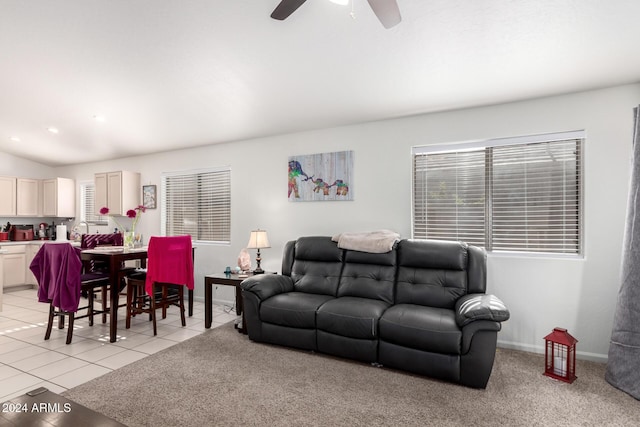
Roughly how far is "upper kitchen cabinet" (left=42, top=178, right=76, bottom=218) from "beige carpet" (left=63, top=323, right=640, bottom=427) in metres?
5.04

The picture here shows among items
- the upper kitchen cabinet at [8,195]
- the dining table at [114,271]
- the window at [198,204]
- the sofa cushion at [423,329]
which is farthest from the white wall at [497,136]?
the upper kitchen cabinet at [8,195]

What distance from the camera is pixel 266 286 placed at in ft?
11.4

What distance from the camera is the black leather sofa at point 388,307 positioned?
2.54 metres

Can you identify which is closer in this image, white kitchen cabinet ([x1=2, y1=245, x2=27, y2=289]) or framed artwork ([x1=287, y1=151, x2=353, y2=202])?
framed artwork ([x1=287, y1=151, x2=353, y2=202])

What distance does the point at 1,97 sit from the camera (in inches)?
160

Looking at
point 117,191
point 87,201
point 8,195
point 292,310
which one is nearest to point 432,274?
point 292,310

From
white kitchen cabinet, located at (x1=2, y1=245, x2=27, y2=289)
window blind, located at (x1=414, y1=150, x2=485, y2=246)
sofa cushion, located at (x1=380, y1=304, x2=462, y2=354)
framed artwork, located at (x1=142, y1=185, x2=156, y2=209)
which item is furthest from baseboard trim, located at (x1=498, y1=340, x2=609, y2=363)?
white kitchen cabinet, located at (x1=2, y1=245, x2=27, y2=289)

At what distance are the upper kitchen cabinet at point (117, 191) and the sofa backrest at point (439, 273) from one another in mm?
4649

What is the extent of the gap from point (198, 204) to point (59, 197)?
3180 millimetres

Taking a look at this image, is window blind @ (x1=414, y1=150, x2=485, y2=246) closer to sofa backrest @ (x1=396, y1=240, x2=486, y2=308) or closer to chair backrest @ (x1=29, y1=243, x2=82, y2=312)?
sofa backrest @ (x1=396, y1=240, x2=486, y2=308)

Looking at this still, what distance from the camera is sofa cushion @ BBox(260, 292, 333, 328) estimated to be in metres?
3.14

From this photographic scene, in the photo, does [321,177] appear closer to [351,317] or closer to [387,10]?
[351,317]

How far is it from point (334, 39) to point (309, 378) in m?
2.65

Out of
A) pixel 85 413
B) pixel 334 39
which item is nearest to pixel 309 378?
pixel 85 413
